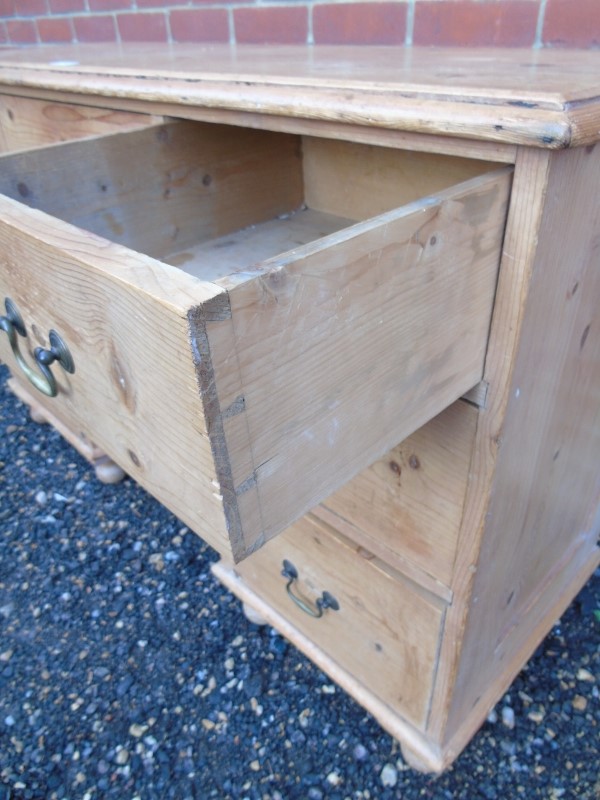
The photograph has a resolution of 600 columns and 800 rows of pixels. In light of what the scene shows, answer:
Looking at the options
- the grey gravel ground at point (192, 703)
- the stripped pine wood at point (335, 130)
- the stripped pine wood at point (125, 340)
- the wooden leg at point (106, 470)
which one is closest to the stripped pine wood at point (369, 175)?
the stripped pine wood at point (335, 130)

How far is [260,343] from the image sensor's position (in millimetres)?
439

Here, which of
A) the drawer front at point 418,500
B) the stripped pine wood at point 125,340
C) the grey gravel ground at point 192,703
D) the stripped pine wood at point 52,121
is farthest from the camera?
the grey gravel ground at point 192,703

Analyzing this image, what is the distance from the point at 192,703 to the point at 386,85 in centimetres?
120

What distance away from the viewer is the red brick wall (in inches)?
36.5

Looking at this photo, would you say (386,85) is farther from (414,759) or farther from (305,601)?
(414,759)

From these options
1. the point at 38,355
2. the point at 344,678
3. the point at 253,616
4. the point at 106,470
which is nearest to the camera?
the point at 38,355

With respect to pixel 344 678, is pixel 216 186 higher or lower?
higher

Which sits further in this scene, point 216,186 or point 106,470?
point 106,470

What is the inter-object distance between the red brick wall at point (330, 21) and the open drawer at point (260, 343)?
0.31 meters

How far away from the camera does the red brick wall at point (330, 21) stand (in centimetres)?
93

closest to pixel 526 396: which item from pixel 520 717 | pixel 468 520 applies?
pixel 468 520

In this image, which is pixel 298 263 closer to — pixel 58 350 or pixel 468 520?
pixel 58 350

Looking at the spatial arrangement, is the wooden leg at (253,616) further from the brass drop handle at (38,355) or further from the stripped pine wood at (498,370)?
the brass drop handle at (38,355)

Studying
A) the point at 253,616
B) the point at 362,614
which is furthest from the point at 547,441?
the point at 253,616
